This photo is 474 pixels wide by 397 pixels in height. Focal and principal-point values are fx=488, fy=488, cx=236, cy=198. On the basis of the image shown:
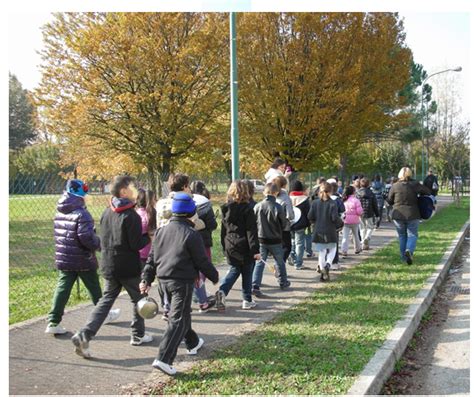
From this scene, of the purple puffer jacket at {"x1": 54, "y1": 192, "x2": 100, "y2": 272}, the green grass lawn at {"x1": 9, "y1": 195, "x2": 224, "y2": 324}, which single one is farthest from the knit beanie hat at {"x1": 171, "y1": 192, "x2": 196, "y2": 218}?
the green grass lawn at {"x1": 9, "y1": 195, "x2": 224, "y2": 324}

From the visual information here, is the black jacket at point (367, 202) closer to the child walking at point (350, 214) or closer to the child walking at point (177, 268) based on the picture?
the child walking at point (350, 214)

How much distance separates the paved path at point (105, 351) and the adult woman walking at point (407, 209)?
3.21 m

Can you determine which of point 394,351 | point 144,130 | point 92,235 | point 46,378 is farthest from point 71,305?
point 144,130

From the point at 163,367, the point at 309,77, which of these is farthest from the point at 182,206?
the point at 309,77

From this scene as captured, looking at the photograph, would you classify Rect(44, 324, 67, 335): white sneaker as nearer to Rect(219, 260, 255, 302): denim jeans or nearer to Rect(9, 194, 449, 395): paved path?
Rect(9, 194, 449, 395): paved path

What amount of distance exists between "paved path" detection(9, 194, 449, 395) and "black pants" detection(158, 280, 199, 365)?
24cm

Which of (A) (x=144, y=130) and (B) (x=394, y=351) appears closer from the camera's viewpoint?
(B) (x=394, y=351)

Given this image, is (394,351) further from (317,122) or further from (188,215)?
(317,122)

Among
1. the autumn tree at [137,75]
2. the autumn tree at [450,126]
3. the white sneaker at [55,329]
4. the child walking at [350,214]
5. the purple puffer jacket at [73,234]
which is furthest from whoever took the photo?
the autumn tree at [450,126]

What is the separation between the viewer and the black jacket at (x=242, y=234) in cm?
634

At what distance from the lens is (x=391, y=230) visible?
52.9 feet

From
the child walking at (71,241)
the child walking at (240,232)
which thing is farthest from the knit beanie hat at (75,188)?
the child walking at (240,232)

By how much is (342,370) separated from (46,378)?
8.75 feet

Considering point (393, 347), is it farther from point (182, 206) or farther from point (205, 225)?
point (205, 225)
